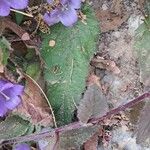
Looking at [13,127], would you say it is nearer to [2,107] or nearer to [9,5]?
[2,107]

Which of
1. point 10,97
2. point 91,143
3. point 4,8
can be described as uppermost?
point 4,8

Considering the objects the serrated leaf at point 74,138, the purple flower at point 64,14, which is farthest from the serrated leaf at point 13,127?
the purple flower at point 64,14

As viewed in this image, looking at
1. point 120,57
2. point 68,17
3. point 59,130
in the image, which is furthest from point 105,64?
point 59,130

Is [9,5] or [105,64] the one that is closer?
[9,5]

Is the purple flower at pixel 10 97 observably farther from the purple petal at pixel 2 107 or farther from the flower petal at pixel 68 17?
the flower petal at pixel 68 17

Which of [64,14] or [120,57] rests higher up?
[64,14]

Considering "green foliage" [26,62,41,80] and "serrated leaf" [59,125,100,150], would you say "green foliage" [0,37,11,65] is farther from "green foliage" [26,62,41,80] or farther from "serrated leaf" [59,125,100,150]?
"serrated leaf" [59,125,100,150]
